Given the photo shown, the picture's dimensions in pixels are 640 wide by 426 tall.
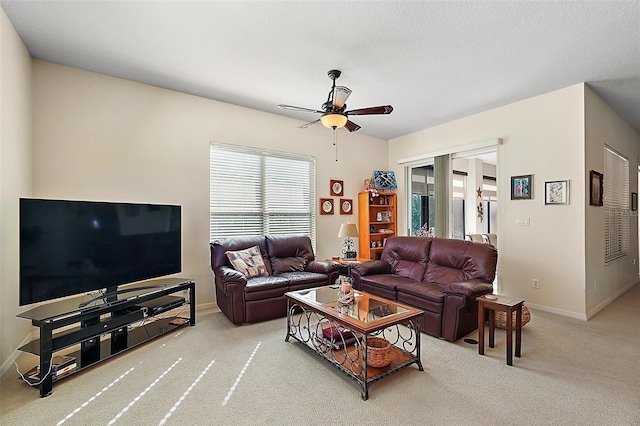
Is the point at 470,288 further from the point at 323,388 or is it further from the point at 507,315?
the point at 323,388

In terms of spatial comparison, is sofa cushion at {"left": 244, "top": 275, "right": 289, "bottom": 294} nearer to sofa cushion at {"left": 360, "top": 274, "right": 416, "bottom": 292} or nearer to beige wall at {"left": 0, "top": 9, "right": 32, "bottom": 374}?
sofa cushion at {"left": 360, "top": 274, "right": 416, "bottom": 292}

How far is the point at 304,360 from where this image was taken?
267 cm

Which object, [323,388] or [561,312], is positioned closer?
[323,388]

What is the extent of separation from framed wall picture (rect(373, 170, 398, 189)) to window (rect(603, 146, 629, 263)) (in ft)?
10.4

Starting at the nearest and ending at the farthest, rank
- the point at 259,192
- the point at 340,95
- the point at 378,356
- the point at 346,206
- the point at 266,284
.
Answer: the point at 378,356 → the point at 340,95 → the point at 266,284 → the point at 259,192 → the point at 346,206

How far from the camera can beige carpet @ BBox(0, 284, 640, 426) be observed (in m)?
1.93

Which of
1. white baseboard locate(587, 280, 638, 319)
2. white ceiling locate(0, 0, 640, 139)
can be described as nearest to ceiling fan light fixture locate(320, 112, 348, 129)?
white ceiling locate(0, 0, 640, 139)

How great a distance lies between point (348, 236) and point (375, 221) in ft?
3.67

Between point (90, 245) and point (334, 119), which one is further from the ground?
point (334, 119)

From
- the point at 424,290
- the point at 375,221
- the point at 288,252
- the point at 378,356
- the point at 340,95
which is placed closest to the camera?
the point at 378,356

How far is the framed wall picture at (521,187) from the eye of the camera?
4.20 meters

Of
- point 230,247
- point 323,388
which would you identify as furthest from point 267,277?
point 323,388

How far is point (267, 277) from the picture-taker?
156 inches

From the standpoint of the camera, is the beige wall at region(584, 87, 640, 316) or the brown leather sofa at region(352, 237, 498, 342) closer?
the brown leather sofa at region(352, 237, 498, 342)
